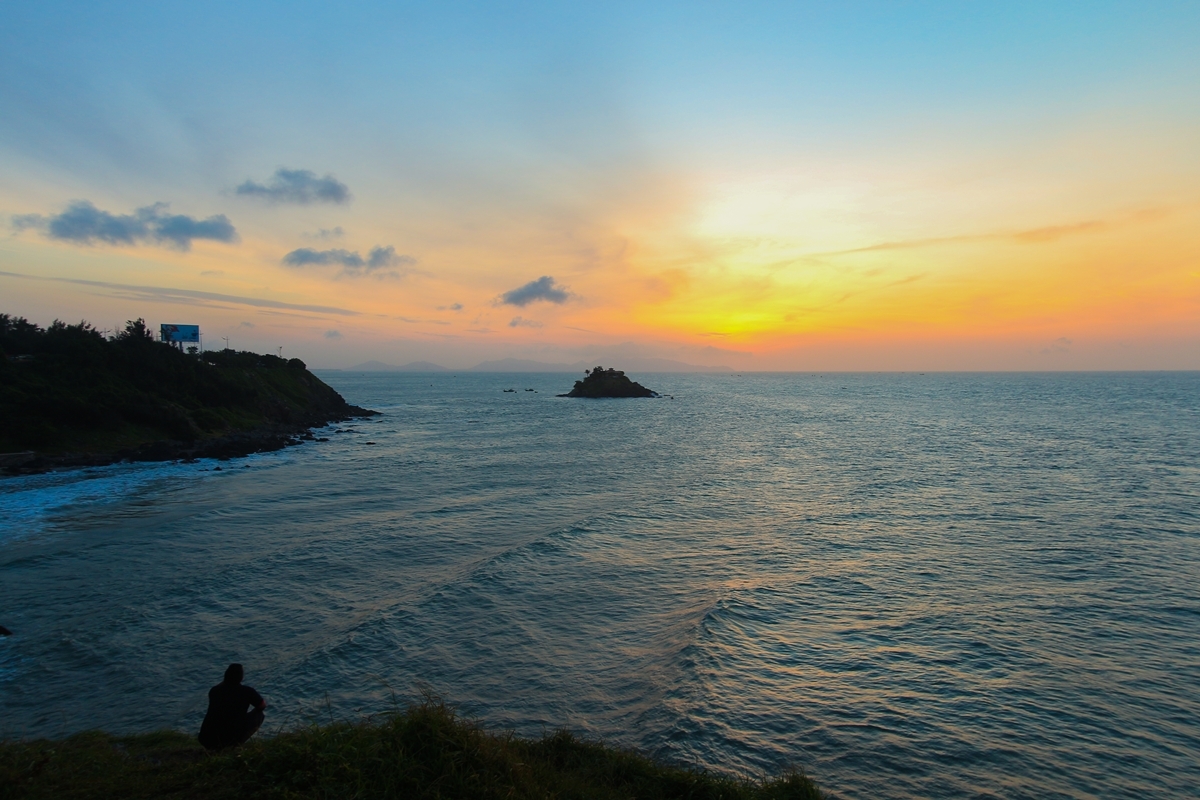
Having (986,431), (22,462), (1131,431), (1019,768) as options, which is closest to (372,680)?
(1019,768)

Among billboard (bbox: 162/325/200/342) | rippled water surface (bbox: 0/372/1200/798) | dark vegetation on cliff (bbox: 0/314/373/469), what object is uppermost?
billboard (bbox: 162/325/200/342)

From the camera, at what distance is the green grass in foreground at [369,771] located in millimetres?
9164

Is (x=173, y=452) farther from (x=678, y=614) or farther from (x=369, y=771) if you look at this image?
(x=369, y=771)

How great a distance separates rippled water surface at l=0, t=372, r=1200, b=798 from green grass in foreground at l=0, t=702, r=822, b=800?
255 cm

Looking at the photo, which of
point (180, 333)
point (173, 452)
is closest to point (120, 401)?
point (173, 452)

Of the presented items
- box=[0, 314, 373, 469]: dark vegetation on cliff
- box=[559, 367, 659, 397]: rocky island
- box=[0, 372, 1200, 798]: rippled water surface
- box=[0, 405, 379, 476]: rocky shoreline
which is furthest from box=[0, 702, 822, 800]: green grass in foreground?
box=[559, 367, 659, 397]: rocky island

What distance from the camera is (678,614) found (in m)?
21.3

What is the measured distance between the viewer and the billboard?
89463mm

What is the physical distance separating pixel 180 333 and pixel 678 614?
322 ft

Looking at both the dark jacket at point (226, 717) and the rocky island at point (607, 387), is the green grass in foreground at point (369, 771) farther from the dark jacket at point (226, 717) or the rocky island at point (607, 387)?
the rocky island at point (607, 387)

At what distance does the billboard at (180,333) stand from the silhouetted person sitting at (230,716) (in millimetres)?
97796

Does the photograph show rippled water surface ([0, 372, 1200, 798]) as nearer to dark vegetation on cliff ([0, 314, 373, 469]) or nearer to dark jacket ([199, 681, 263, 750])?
dark jacket ([199, 681, 263, 750])

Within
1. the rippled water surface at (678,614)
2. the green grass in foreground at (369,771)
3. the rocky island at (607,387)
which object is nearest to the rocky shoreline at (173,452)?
the rippled water surface at (678,614)

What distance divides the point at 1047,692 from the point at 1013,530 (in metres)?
18.5
